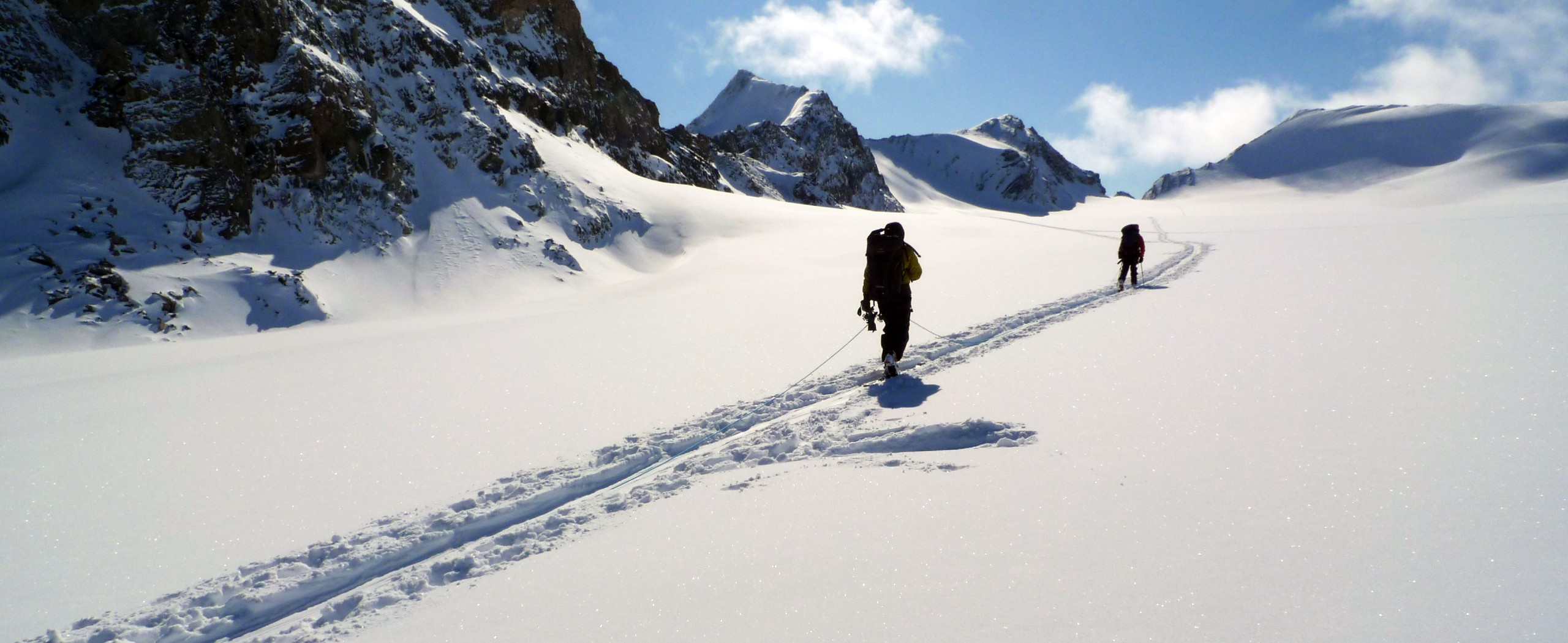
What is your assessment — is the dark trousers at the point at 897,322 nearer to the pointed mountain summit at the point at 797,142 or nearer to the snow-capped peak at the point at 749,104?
the pointed mountain summit at the point at 797,142

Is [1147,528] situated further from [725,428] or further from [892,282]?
[892,282]

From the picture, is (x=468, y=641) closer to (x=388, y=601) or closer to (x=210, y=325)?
(x=388, y=601)

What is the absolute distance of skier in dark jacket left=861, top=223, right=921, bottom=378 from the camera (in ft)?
26.0

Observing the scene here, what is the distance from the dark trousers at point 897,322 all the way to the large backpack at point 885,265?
0.11 m

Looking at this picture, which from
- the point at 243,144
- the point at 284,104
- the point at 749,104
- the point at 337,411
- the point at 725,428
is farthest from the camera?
the point at 749,104

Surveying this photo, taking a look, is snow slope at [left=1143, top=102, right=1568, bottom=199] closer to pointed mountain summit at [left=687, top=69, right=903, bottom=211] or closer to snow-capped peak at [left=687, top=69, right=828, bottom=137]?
pointed mountain summit at [left=687, top=69, right=903, bottom=211]

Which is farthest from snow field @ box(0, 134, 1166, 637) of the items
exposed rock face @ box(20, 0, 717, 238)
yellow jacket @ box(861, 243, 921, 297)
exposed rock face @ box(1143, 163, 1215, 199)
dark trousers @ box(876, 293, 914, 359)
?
exposed rock face @ box(1143, 163, 1215, 199)

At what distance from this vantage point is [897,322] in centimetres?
795

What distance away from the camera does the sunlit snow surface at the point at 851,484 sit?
2.98m

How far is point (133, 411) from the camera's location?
776cm

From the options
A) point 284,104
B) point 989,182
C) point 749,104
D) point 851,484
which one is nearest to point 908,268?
point 851,484

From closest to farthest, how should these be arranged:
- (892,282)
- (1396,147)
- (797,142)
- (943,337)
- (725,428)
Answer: (725,428) < (892,282) < (943,337) < (797,142) < (1396,147)

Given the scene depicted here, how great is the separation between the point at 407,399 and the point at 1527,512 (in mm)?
8912

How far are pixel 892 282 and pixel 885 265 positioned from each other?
25cm
